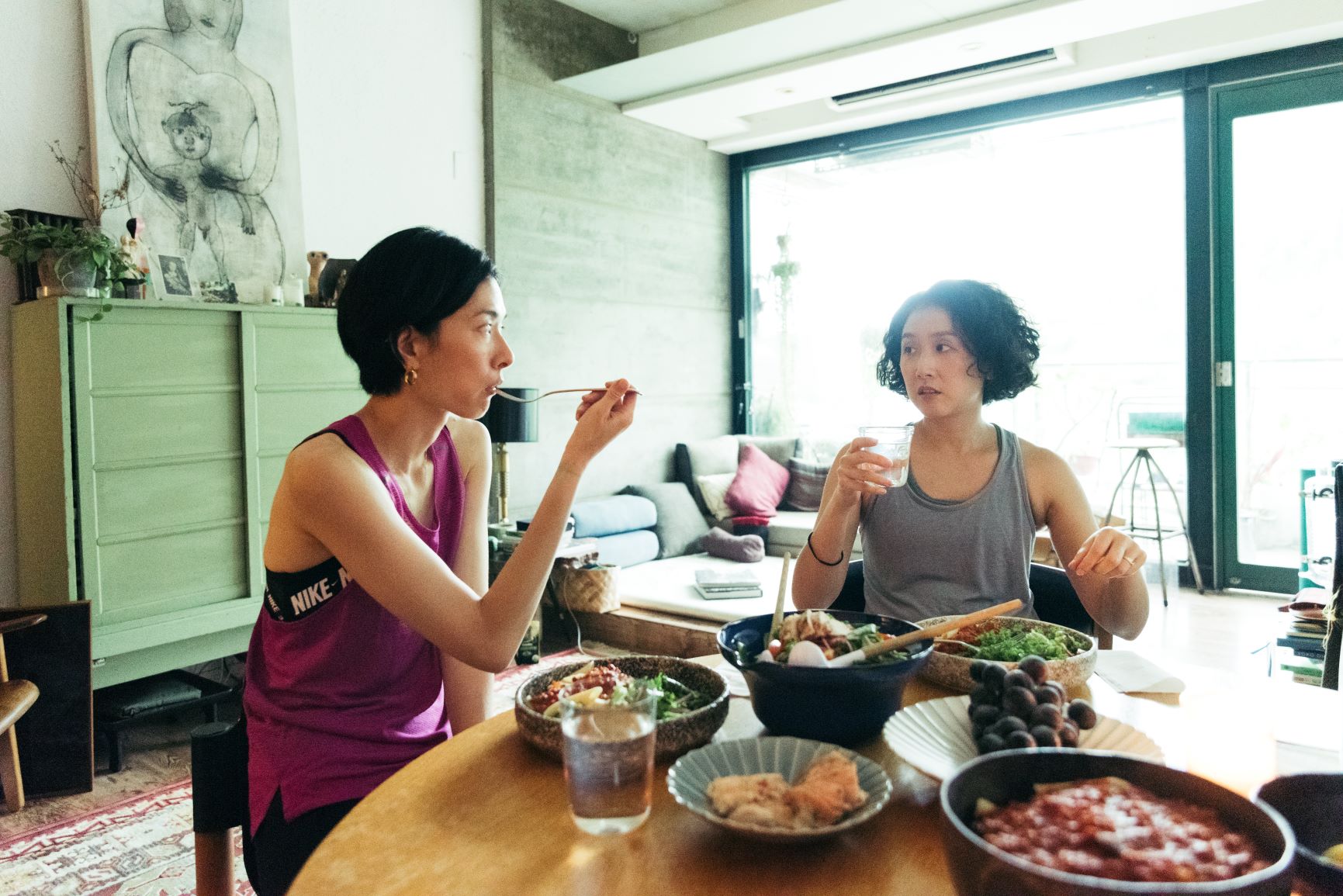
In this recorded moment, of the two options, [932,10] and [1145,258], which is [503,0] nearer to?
[932,10]

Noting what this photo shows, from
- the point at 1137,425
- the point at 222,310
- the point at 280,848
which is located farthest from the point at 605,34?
the point at 280,848

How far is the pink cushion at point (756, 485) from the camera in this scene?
18.2 ft

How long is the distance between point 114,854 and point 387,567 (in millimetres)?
1783

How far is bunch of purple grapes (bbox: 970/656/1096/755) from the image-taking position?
2.80 ft

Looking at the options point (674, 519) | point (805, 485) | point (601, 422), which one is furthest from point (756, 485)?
point (601, 422)

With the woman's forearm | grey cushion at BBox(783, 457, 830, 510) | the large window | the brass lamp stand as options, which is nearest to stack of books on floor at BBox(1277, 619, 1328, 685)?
the woman's forearm

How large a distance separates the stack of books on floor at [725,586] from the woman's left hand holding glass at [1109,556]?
2877 millimetres

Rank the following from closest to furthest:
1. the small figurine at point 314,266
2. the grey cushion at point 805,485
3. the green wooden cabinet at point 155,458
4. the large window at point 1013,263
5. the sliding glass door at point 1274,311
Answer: the green wooden cabinet at point 155,458 < the small figurine at point 314,266 < the sliding glass door at point 1274,311 < the large window at point 1013,263 < the grey cushion at point 805,485

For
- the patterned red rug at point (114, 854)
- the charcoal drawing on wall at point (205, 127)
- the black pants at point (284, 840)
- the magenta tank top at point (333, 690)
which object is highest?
the charcoal drawing on wall at point (205, 127)

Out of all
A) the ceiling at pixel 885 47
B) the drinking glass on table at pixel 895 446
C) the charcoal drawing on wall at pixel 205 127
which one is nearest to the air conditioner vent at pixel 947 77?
the ceiling at pixel 885 47

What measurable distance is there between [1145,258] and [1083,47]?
1203 mm

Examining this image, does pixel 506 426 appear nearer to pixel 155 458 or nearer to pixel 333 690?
pixel 155 458

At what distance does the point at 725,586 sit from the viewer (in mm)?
4184

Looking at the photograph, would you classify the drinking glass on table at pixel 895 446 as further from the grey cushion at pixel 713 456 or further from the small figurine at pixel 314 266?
the grey cushion at pixel 713 456
